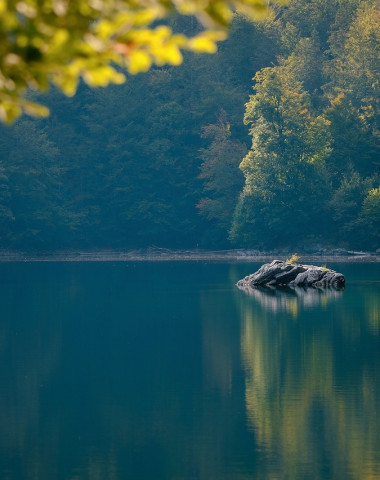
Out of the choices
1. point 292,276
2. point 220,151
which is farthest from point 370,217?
point 292,276

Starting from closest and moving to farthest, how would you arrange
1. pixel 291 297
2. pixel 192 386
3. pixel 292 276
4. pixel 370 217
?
pixel 192 386 < pixel 291 297 < pixel 292 276 < pixel 370 217

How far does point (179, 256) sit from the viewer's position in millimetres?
64062

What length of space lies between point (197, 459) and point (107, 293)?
78.5 ft

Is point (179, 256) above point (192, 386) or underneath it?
above

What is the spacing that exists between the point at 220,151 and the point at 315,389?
4759 centimetres

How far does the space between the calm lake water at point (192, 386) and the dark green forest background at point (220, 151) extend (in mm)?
24966

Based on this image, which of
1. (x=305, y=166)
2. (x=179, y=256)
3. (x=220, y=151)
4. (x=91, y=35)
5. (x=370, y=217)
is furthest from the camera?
(x=179, y=256)

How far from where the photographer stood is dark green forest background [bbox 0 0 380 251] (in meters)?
59.6

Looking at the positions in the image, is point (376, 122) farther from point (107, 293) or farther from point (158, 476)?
point (158, 476)

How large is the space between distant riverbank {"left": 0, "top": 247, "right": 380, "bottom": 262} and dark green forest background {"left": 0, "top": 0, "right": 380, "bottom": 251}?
666 millimetres

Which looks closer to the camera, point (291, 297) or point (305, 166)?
point (291, 297)

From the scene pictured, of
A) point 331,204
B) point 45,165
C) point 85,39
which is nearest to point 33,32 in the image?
point 85,39

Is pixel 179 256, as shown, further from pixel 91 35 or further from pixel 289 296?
pixel 91 35

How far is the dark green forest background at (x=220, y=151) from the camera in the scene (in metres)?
59.6
